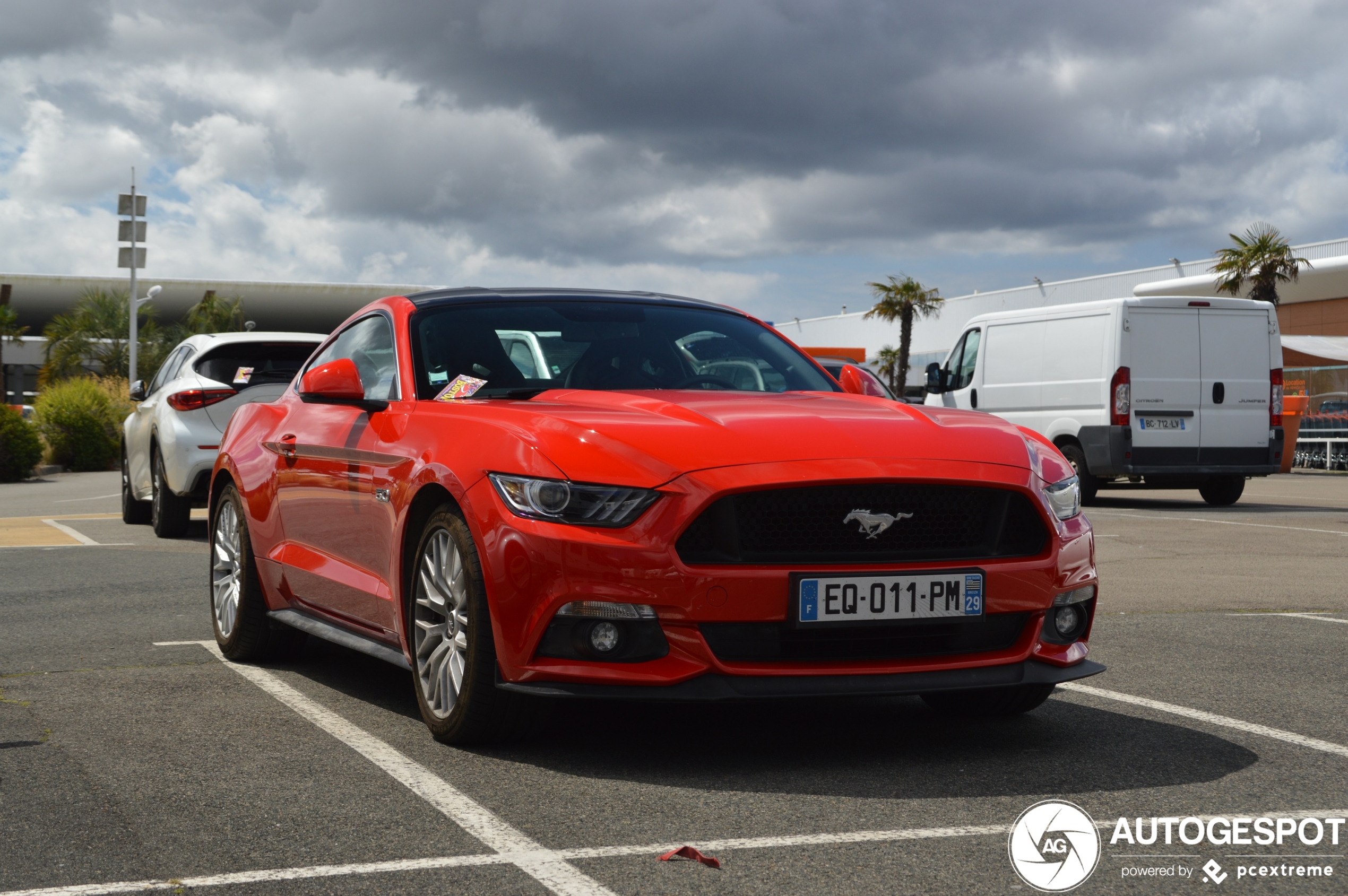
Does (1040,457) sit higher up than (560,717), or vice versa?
(1040,457)

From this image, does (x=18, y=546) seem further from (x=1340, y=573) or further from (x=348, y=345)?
(x=1340, y=573)

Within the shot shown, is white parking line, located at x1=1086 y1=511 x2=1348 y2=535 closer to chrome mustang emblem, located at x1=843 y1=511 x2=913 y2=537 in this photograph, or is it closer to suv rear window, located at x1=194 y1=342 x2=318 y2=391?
suv rear window, located at x1=194 y1=342 x2=318 y2=391

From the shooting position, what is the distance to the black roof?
5.68 m

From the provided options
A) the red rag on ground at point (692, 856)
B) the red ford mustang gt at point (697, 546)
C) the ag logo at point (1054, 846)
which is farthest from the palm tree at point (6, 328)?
the ag logo at point (1054, 846)

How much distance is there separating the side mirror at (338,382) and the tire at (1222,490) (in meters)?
13.9

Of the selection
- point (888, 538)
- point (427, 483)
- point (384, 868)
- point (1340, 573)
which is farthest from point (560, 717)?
point (1340, 573)

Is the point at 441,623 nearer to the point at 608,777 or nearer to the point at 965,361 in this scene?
the point at 608,777

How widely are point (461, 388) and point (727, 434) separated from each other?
1.26 metres

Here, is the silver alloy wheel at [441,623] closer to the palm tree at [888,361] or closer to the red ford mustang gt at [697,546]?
the red ford mustang gt at [697,546]

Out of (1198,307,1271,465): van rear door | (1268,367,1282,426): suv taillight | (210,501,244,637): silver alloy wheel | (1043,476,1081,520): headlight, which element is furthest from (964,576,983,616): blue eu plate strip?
(1268,367,1282,426): suv taillight

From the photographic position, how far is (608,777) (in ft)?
13.8

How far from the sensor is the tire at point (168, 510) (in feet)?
39.3

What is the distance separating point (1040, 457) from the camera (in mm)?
4641

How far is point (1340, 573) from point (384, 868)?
8328 mm
